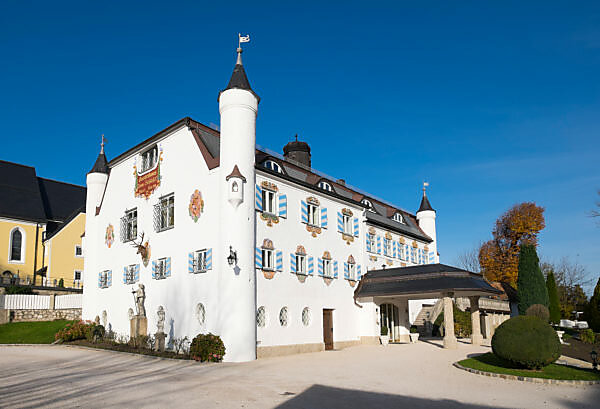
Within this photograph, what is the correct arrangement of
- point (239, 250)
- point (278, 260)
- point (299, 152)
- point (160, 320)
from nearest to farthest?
point (239, 250) < point (278, 260) < point (160, 320) < point (299, 152)

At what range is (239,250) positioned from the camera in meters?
21.0

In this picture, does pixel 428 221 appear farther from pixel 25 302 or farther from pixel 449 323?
pixel 25 302

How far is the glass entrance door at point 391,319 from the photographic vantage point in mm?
31766

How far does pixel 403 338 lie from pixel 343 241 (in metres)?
8.39

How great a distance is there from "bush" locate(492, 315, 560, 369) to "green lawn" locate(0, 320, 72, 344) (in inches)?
926

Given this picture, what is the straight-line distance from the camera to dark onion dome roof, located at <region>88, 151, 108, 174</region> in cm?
3174

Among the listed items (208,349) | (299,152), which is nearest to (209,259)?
(208,349)

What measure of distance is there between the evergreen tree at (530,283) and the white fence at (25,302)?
3265 centimetres

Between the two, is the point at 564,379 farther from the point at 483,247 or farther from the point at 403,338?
the point at 483,247

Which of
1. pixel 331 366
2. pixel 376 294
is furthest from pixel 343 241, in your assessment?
pixel 331 366

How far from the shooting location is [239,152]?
22000mm

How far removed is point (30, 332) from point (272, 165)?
1733 centimetres

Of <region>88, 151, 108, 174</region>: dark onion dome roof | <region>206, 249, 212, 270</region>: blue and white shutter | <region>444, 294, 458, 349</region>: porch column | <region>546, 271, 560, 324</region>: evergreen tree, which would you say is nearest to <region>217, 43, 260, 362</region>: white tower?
<region>206, 249, 212, 270</region>: blue and white shutter

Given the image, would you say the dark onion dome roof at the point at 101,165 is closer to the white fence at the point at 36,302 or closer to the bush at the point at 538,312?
the white fence at the point at 36,302
